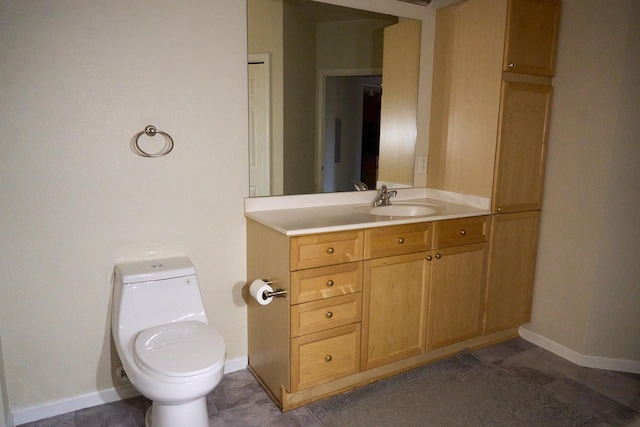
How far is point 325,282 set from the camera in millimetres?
2035

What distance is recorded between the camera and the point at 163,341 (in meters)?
1.80

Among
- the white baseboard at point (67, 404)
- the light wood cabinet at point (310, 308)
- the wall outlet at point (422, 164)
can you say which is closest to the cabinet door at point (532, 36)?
the wall outlet at point (422, 164)

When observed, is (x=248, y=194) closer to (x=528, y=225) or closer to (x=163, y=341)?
(x=163, y=341)

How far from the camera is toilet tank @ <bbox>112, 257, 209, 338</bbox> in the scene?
6.21 ft

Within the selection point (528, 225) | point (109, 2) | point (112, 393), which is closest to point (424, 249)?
point (528, 225)

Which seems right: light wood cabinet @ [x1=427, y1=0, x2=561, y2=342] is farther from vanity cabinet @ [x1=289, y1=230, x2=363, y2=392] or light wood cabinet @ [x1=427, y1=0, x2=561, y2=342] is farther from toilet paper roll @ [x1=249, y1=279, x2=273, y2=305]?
toilet paper roll @ [x1=249, y1=279, x2=273, y2=305]

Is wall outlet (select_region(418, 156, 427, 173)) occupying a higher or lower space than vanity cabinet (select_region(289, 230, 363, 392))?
higher

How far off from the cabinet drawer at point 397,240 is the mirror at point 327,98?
0.56 meters

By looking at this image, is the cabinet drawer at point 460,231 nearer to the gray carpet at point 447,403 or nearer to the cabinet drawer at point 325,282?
the cabinet drawer at point 325,282

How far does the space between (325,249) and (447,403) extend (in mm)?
999

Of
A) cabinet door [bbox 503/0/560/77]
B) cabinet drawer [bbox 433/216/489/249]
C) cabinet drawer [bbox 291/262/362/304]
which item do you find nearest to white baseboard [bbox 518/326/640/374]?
cabinet drawer [bbox 433/216/489/249]

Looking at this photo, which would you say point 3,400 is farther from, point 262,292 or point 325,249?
point 325,249

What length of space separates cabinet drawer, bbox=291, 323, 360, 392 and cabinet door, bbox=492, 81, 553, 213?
3.87 feet

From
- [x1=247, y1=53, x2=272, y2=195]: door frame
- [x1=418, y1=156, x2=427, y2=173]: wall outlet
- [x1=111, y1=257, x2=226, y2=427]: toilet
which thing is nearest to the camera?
[x1=111, y1=257, x2=226, y2=427]: toilet
